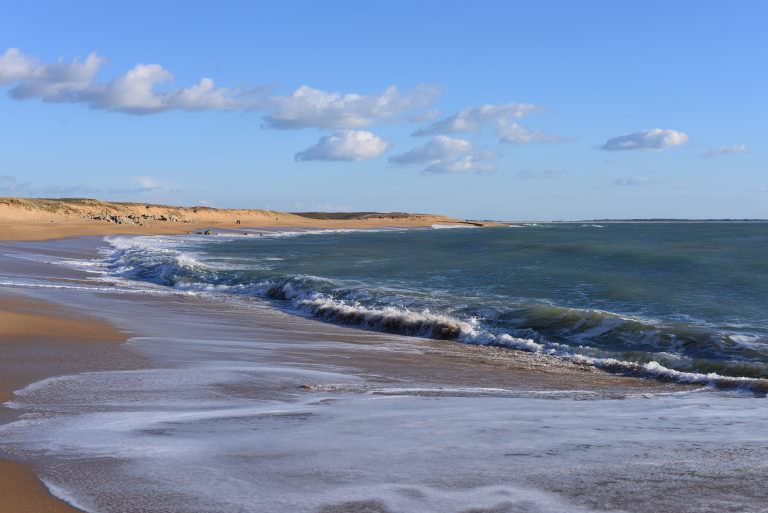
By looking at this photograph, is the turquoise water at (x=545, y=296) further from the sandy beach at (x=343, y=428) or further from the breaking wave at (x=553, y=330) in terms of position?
the sandy beach at (x=343, y=428)

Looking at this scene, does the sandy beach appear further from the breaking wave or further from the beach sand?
the breaking wave

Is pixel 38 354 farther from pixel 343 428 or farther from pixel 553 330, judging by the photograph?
pixel 553 330

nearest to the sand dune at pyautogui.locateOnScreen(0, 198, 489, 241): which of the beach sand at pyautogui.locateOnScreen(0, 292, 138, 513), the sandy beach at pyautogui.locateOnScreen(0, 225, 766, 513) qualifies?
the beach sand at pyautogui.locateOnScreen(0, 292, 138, 513)

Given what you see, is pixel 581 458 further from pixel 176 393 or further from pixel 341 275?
pixel 341 275

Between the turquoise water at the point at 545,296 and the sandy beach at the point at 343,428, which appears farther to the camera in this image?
the turquoise water at the point at 545,296

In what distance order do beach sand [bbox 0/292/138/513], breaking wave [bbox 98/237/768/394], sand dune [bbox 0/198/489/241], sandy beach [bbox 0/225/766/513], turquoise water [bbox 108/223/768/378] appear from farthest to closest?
1. sand dune [bbox 0/198/489/241]
2. turquoise water [bbox 108/223/768/378]
3. breaking wave [bbox 98/237/768/394]
4. sandy beach [bbox 0/225/766/513]
5. beach sand [bbox 0/292/138/513]

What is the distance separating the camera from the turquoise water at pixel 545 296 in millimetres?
12434

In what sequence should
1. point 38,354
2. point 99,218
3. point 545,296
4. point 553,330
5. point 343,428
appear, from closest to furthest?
point 343,428
point 38,354
point 553,330
point 545,296
point 99,218

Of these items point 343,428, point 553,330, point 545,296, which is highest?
point 545,296

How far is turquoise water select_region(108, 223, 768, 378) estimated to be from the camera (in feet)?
40.8

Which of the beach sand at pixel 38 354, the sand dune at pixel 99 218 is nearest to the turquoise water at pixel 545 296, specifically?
the beach sand at pixel 38 354

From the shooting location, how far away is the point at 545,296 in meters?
18.7

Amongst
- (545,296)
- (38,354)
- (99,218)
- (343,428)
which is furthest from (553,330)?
(99,218)

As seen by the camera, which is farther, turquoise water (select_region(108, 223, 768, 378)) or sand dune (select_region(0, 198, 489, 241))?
sand dune (select_region(0, 198, 489, 241))
